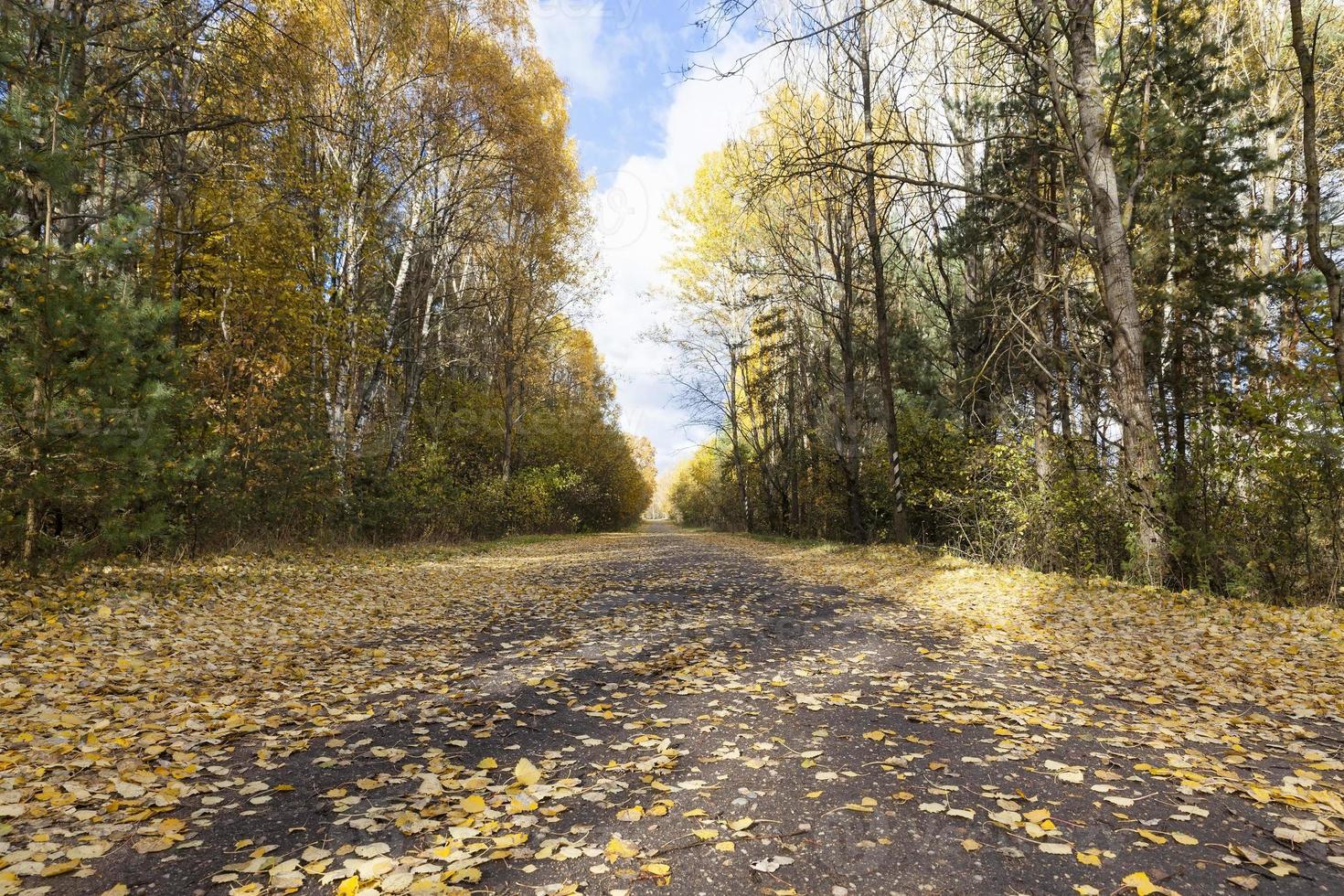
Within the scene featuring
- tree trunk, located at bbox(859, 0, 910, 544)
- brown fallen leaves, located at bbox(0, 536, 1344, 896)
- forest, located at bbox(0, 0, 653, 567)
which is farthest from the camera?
tree trunk, located at bbox(859, 0, 910, 544)

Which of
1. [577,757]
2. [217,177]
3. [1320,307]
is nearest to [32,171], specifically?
[217,177]

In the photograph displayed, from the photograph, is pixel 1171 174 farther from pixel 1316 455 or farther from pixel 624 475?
pixel 624 475

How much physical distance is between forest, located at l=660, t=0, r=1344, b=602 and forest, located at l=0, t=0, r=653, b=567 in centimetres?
696

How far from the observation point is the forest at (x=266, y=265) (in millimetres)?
6004

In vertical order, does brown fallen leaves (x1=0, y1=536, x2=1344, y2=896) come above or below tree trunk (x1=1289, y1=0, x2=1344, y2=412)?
below

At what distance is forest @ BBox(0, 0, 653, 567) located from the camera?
19.7 feet

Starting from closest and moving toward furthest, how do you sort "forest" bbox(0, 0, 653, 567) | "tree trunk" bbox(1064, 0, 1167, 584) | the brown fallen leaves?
the brown fallen leaves → "forest" bbox(0, 0, 653, 567) → "tree trunk" bbox(1064, 0, 1167, 584)

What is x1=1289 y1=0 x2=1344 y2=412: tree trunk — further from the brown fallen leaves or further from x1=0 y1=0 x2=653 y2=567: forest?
x1=0 y1=0 x2=653 y2=567: forest

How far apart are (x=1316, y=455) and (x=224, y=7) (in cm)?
1336

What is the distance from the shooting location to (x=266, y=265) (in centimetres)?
1133

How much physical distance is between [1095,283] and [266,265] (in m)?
14.7

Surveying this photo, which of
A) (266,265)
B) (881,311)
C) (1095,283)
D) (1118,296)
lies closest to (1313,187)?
(1118,296)

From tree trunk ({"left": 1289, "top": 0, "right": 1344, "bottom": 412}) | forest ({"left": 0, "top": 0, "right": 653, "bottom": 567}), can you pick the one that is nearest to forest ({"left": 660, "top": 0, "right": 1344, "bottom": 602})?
tree trunk ({"left": 1289, "top": 0, "right": 1344, "bottom": 412})

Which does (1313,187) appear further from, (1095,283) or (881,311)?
(881,311)
